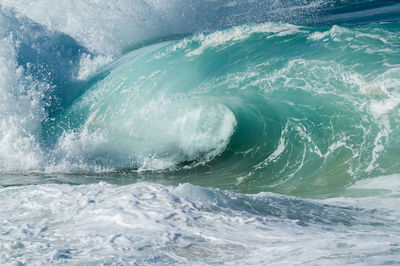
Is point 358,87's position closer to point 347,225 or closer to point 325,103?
point 325,103

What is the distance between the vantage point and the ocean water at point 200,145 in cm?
301

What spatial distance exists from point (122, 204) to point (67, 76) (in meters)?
7.07

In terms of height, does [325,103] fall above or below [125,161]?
above

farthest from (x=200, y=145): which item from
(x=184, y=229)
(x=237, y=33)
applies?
(x=184, y=229)

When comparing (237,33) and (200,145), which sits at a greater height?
(237,33)

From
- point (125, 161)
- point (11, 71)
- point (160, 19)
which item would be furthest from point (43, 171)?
point (160, 19)

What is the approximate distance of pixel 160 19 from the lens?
14.4m

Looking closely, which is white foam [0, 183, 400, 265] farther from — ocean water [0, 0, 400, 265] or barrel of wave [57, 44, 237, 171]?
barrel of wave [57, 44, 237, 171]

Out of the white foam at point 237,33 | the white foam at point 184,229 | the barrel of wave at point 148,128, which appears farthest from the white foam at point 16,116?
the white foam at point 237,33

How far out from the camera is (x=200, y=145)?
7.13 m

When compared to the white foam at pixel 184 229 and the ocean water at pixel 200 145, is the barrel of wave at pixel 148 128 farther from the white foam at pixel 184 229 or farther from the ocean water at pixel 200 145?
the white foam at pixel 184 229

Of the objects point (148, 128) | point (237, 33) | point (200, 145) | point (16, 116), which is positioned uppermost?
point (237, 33)

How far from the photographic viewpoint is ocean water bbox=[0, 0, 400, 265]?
3010 millimetres

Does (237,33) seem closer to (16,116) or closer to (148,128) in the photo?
(148,128)
